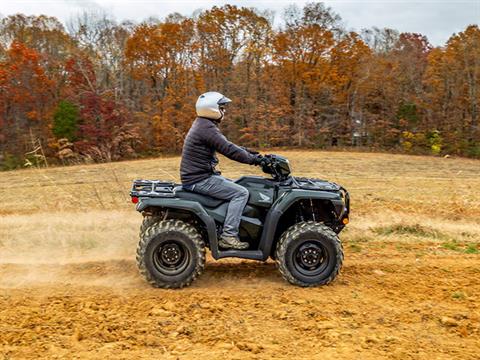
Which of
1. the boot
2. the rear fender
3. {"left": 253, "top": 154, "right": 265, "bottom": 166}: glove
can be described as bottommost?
the boot

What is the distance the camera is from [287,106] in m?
35.1

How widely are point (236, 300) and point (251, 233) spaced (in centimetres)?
99

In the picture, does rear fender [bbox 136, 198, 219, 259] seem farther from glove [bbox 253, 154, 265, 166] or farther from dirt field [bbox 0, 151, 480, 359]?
glove [bbox 253, 154, 265, 166]

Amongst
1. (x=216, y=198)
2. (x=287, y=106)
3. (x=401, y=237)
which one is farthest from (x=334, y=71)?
(x=216, y=198)

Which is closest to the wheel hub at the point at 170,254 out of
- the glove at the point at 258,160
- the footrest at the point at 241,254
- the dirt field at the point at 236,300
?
the dirt field at the point at 236,300

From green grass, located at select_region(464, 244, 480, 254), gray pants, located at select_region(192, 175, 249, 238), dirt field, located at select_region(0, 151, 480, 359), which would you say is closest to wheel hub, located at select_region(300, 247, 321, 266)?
dirt field, located at select_region(0, 151, 480, 359)

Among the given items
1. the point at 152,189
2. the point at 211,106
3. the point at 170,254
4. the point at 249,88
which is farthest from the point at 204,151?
the point at 249,88

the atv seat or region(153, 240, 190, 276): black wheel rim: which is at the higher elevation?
A: the atv seat

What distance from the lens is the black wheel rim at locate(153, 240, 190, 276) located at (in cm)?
618

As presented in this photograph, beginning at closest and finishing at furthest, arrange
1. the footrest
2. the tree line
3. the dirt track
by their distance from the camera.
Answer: the dirt track → the footrest → the tree line

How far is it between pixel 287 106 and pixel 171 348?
31.5 metres

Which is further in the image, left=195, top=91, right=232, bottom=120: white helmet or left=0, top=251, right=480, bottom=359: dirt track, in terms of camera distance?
left=195, top=91, right=232, bottom=120: white helmet

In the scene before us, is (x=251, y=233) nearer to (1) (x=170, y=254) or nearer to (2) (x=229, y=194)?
(2) (x=229, y=194)

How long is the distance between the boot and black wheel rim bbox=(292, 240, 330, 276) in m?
0.66
